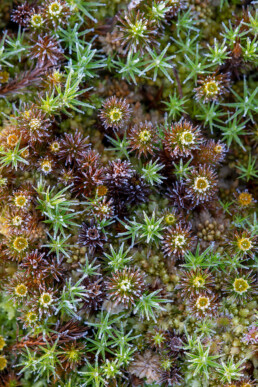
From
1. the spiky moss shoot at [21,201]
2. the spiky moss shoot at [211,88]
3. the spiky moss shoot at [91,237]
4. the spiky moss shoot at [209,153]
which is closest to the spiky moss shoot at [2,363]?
the spiky moss shoot at [91,237]

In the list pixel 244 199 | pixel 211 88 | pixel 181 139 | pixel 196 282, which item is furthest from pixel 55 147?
pixel 244 199

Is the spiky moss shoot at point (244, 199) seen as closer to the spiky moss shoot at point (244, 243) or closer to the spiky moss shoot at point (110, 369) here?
the spiky moss shoot at point (244, 243)

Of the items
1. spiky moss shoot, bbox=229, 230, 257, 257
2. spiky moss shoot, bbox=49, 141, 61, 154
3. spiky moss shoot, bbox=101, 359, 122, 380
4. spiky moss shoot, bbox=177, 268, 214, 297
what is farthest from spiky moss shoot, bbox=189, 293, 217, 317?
spiky moss shoot, bbox=49, 141, 61, 154

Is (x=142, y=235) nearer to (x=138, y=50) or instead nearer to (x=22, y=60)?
(x=138, y=50)

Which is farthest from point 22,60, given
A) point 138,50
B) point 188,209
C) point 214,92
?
point 188,209

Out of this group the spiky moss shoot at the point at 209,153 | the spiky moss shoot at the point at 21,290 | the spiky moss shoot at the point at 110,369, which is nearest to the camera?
the spiky moss shoot at the point at 110,369

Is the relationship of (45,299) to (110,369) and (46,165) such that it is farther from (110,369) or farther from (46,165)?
(46,165)

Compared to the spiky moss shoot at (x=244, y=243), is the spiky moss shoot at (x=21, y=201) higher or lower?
higher
